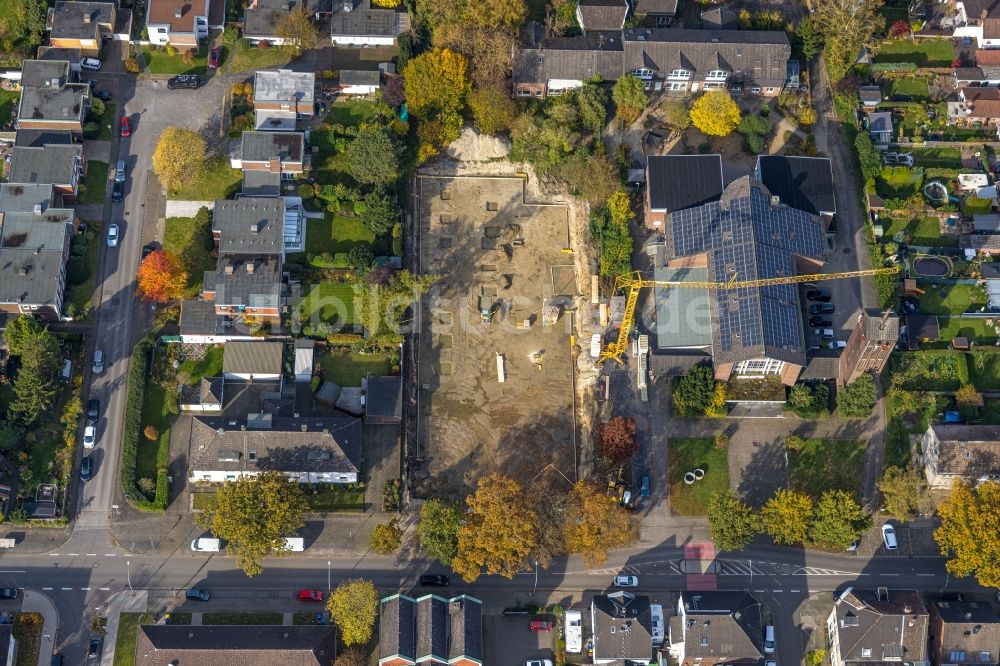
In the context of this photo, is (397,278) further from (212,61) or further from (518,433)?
(212,61)

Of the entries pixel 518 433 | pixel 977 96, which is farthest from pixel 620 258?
pixel 977 96

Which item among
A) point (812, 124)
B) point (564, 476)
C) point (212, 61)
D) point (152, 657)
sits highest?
point (212, 61)

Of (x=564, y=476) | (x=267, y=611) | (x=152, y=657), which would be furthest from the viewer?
(x=564, y=476)

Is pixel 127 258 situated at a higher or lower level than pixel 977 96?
lower

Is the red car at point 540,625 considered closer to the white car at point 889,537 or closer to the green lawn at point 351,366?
the green lawn at point 351,366

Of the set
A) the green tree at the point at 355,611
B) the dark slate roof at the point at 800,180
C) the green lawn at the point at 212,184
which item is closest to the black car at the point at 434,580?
the green tree at the point at 355,611

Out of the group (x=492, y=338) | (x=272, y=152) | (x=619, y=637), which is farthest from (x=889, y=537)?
(x=272, y=152)

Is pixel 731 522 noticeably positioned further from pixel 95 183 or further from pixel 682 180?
pixel 95 183
